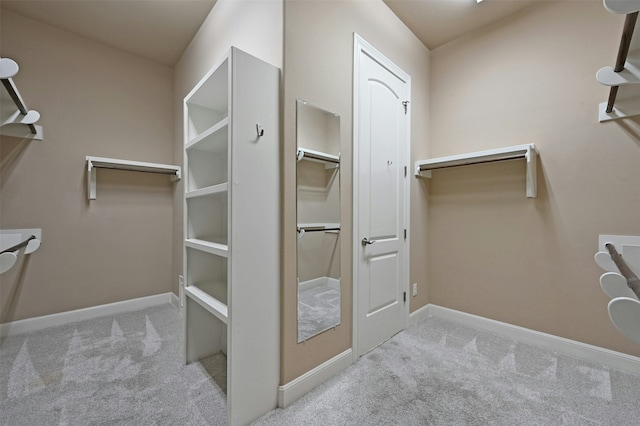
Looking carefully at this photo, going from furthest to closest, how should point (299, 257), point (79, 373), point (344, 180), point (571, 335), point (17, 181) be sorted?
point (17, 181) → point (571, 335) → point (344, 180) → point (79, 373) → point (299, 257)

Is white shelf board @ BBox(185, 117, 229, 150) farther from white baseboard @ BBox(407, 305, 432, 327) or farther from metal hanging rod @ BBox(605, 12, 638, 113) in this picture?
white baseboard @ BBox(407, 305, 432, 327)

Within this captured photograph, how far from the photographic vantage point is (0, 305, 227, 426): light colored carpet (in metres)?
1.48

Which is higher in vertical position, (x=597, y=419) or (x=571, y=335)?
(x=571, y=335)

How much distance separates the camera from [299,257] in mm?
1682

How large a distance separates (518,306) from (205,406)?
2.61 meters

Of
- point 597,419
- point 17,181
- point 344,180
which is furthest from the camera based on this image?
point 17,181

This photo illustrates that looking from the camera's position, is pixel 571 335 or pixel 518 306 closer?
pixel 571 335

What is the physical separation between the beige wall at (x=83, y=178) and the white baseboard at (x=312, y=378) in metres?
2.45

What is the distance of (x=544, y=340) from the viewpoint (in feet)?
7.34

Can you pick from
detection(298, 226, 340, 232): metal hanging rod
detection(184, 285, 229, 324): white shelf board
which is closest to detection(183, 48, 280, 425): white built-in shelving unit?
detection(184, 285, 229, 324): white shelf board

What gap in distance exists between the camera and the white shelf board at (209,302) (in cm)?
150

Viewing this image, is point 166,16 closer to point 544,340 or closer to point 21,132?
point 21,132

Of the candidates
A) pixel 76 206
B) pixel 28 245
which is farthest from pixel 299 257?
pixel 76 206

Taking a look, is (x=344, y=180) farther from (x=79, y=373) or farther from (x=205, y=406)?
(x=79, y=373)
